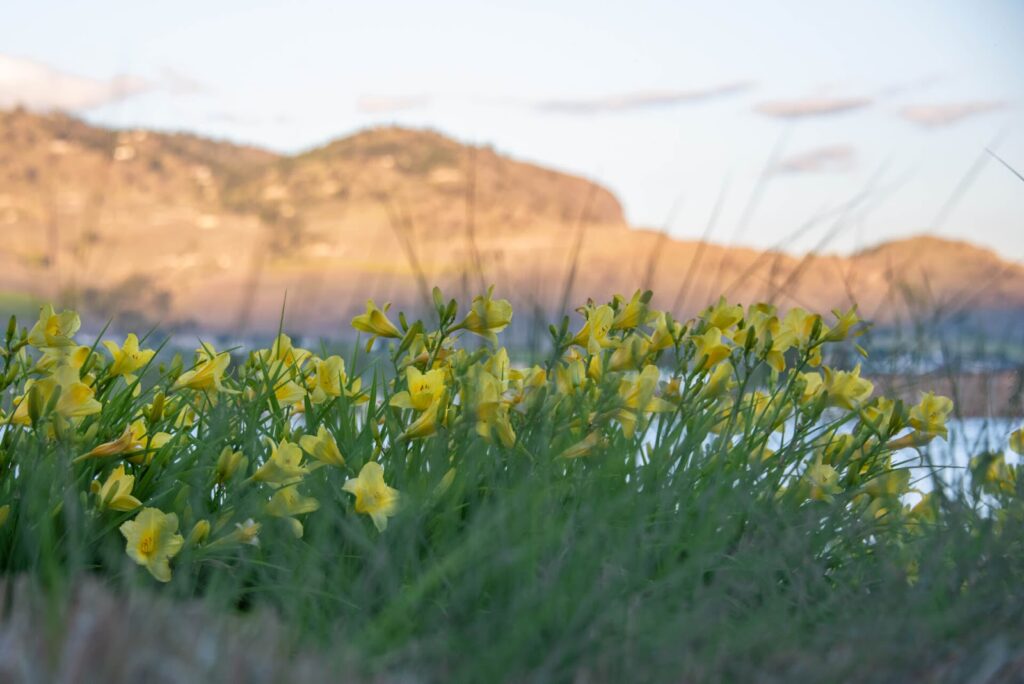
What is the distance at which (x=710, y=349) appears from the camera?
222 cm

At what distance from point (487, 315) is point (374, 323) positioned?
0.26m

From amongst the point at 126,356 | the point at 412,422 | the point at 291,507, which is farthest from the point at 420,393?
the point at 126,356

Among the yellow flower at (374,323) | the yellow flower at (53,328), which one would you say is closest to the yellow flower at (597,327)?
the yellow flower at (374,323)

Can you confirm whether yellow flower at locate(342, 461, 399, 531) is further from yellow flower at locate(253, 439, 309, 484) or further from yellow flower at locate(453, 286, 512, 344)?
yellow flower at locate(453, 286, 512, 344)

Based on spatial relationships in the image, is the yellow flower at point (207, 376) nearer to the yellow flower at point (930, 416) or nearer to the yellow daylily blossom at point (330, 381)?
the yellow daylily blossom at point (330, 381)

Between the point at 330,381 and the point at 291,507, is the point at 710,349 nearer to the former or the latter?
the point at 330,381

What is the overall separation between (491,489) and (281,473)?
0.45m

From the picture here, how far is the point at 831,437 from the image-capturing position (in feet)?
8.46

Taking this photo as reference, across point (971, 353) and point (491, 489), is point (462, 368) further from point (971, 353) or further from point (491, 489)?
point (971, 353)

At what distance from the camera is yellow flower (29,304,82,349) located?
2.16 metres

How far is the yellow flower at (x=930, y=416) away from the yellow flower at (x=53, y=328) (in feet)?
6.16

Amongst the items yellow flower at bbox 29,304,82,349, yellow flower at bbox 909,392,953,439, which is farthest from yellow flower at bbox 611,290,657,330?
yellow flower at bbox 29,304,82,349

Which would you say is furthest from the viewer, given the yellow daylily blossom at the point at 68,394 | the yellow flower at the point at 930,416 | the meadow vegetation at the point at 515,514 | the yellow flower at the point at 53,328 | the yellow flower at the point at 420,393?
the yellow flower at the point at 930,416

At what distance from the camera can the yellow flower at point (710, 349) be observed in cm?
221
